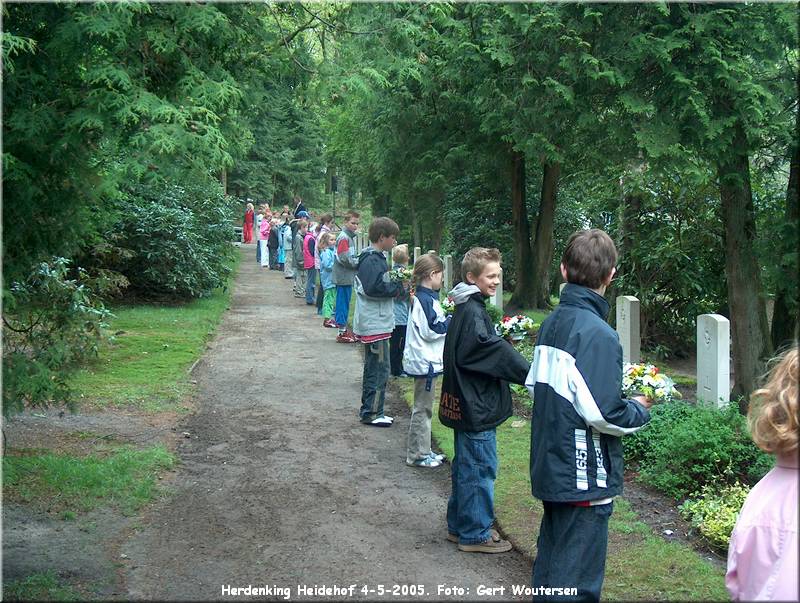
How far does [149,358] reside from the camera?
12742 mm

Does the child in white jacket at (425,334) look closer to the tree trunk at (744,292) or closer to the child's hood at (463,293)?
the child's hood at (463,293)

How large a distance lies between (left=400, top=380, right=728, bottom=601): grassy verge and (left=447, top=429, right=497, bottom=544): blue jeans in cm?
33

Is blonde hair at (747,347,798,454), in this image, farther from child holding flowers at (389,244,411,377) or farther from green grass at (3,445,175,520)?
child holding flowers at (389,244,411,377)

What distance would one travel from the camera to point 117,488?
7023 millimetres

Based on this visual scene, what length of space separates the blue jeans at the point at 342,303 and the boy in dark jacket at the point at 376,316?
→ 5297mm

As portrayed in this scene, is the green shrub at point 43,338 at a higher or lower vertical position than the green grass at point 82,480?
higher

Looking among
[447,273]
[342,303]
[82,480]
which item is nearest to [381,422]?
[82,480]

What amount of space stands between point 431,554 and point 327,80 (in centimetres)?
333

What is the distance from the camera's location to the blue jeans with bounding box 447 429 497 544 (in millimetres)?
5977

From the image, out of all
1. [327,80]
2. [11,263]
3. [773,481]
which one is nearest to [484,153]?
[327,80]

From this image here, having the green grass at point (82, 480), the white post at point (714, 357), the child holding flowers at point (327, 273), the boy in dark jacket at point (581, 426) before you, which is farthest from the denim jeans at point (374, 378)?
the child holding flowers at point (327, 273)

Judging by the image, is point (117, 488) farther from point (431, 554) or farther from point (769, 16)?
point (769, 16)

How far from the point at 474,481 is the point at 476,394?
1.96 ft

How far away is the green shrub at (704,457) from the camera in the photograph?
7027mm
